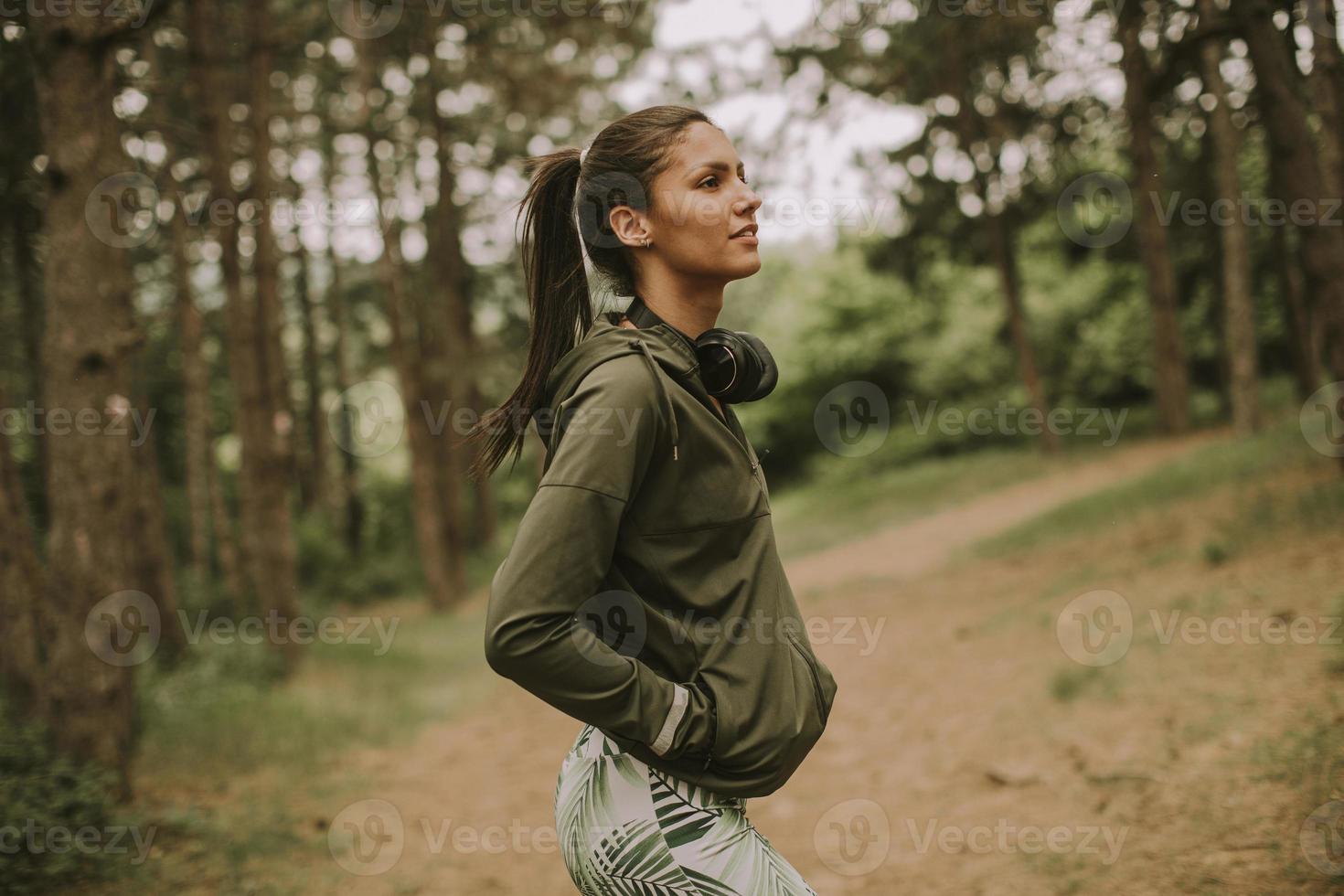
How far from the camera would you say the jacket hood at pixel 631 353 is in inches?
74.2

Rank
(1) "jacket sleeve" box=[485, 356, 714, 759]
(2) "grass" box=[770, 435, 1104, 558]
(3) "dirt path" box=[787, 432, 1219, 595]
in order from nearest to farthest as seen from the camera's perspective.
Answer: (1) "jacket sleeve" box=[485, 356, 714, 759] → (3) "dirt path" box=[787, 432, 1219, 595] → (2) "grass" box=[770, 435, 1104, 558]

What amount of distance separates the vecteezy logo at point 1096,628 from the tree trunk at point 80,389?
6.46 m

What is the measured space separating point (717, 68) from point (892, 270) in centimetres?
788

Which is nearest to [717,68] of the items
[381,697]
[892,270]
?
[892,270]

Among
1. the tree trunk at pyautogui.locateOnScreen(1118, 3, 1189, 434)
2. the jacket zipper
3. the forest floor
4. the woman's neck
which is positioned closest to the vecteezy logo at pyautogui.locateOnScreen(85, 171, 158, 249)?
the forest floor

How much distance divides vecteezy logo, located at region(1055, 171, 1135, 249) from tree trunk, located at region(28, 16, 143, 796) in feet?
52.0

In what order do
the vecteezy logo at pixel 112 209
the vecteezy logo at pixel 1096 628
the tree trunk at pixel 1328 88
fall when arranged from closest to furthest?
the vecteezy logo at pixel 112 209
the vecteezy logo at pixel 1096 628
the tree trunk at pixel 1328 88

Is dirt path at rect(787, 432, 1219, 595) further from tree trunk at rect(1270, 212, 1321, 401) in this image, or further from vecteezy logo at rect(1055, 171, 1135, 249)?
vecteezy logo at rect(1055, 171, 1135, 249)

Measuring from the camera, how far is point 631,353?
6.21 feet

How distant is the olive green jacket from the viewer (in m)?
1.74

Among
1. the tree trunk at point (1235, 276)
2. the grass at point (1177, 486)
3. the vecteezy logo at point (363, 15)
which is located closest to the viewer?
the grass at point (1177, 486)

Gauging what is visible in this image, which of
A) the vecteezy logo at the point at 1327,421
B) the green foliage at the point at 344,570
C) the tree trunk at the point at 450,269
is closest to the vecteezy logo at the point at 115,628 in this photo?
the vecteezy logo at the point at 1327,421

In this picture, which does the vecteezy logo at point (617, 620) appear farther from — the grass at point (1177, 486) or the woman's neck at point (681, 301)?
the grass at point (1177, 486)

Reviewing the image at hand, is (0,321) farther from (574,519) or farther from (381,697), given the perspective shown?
(574,519)
